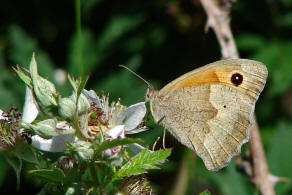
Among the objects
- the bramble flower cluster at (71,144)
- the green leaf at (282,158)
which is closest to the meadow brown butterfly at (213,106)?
the bramble flower cluster at (71,144)

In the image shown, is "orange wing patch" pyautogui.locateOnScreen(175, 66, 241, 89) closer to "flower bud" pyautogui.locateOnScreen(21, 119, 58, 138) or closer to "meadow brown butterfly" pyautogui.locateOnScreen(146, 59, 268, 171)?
"meadow brown butterfly" pyautogui.locateOnScreen(146, 59, 268, 171)

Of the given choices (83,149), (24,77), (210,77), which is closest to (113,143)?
(83,149)

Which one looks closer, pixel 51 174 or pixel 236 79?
pixel 51 174

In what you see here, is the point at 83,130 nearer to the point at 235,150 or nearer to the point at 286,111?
the point at 235,150

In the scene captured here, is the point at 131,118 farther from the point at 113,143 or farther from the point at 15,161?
the point at 15,161

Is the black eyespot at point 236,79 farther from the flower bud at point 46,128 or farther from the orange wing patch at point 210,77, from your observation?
the flower bud at point 46,128

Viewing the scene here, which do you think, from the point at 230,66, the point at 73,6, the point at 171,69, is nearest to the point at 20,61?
the point at 73,6
